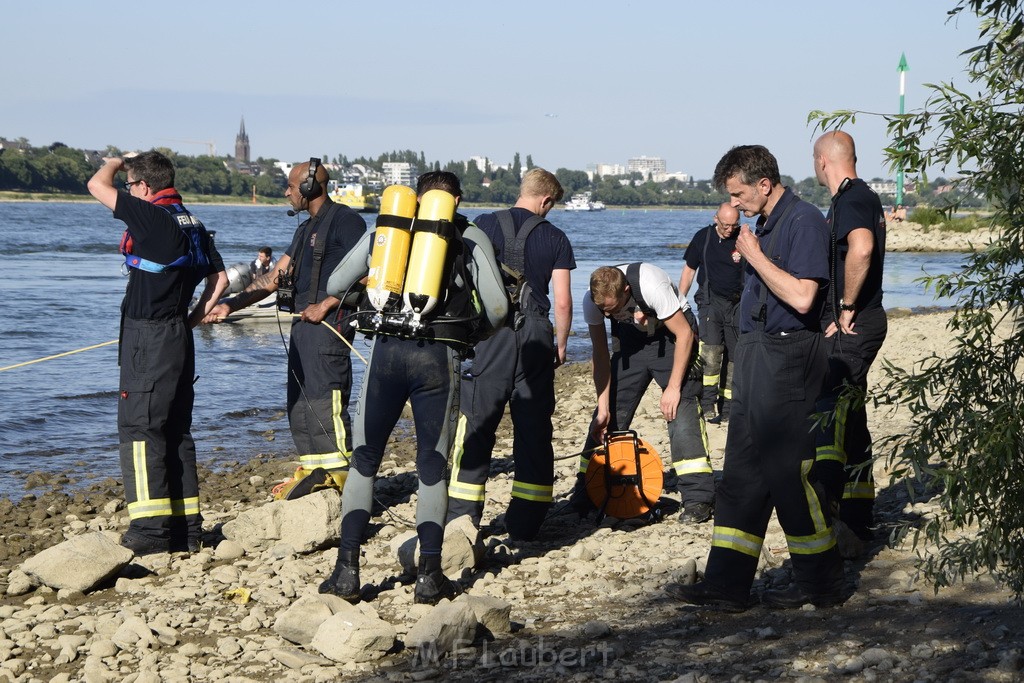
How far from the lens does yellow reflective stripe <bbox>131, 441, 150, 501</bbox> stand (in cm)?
645

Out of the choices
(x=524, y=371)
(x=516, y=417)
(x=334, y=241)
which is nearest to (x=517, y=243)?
(x=524, y=371)

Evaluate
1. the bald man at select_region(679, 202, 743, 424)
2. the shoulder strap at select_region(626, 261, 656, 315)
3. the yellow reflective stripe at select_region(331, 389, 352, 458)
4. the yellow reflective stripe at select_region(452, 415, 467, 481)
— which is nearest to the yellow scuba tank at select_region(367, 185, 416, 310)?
the yellow reflective stripe at select_region(452, 415, 467, 481)

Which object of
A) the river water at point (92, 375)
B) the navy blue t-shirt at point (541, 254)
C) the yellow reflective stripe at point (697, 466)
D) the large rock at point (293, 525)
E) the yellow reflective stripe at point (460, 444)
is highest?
the navy blue t-shirt at point (541, 254)

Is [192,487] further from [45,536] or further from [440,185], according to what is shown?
[440,185]

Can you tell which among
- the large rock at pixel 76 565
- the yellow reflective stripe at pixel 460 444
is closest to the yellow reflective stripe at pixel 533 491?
the yellow reflective stripe at pixel 460 444

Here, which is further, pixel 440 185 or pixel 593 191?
pixel 593 191

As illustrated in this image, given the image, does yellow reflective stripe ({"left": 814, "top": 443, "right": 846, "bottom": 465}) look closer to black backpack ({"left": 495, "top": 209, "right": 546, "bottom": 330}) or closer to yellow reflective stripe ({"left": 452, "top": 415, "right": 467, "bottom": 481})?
black backpack ({"left": 495, "top": 209, "right": 546, "bottom": 330})

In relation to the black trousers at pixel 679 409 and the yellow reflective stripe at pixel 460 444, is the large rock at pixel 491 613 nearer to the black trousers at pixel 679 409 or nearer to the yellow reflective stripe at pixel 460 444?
the yellow reflective stripe at pixel 460 444

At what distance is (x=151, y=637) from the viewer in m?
5.07

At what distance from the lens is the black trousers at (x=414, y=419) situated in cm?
519

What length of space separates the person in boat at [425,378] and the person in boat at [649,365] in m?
1.38

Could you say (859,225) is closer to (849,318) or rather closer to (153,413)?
(849,318)

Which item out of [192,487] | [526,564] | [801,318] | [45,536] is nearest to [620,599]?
[526,564]

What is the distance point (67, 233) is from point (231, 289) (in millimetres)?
44022
